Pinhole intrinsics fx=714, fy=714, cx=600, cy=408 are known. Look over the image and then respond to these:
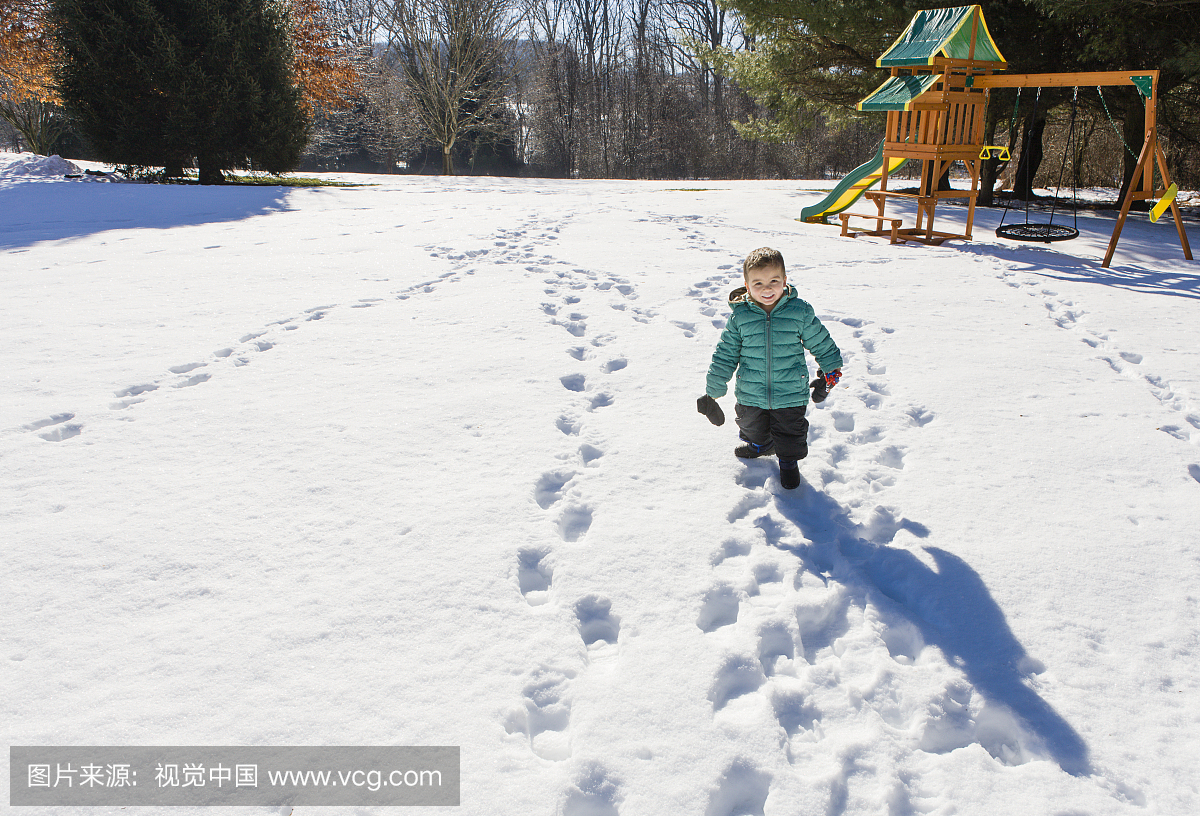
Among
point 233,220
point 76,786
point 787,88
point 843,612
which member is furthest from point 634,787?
point 787,88

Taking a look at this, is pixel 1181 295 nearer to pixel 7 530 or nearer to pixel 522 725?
pixel 522 725

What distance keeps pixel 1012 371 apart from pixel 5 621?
488 centimetres

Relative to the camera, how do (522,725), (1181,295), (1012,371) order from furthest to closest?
1. (1181,295)
2. (1012,371)
3. (522,725)

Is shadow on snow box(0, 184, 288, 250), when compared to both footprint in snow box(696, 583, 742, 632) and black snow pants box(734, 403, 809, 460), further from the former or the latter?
footprint in snow box(696, 583, 742, 632)

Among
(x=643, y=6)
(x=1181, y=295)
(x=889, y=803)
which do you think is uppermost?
(x=643, y=6)

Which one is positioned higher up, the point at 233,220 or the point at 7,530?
the point at 233,220

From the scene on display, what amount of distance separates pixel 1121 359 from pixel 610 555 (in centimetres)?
395

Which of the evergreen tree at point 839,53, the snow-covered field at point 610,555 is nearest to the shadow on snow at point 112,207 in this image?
the snow-covered field at point 610,555

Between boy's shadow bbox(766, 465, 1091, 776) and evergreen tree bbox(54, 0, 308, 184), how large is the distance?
1557 centimetres

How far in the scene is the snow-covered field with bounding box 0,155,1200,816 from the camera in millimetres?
1811

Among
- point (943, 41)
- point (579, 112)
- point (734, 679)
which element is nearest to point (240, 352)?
point (734, 679)

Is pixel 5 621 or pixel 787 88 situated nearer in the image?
pixel 5 621

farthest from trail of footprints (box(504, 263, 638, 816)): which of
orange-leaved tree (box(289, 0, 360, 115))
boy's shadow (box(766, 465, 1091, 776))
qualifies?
orange-leaved tree (box(289, 0, 360, 115))

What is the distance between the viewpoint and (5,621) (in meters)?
2.17
